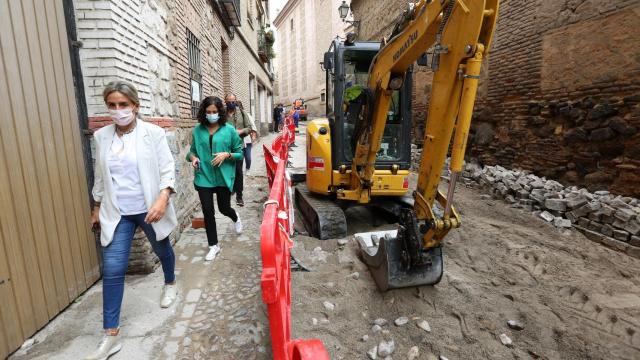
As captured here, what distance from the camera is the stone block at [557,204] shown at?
16.8 feet

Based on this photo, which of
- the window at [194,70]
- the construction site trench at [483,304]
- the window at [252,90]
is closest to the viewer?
the construction site trench at [483,304]

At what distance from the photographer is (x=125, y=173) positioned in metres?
2.29

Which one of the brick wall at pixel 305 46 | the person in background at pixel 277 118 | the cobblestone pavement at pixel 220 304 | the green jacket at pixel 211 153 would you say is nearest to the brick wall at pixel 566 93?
the cobblestone pavement at pixel 220 304

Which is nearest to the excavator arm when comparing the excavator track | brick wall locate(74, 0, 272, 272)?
the excavator track

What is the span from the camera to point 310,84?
103ft

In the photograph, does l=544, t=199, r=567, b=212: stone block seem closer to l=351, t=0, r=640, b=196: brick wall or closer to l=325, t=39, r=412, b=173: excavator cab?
l=351, t=0, r=640, b=196: brick wall

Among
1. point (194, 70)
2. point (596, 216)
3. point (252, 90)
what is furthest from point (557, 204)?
point (252, 90)

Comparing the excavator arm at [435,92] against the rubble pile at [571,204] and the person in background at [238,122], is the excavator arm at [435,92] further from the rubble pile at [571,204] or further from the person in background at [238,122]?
the rubble pile at [571,204]

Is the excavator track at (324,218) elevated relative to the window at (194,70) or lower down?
lower down

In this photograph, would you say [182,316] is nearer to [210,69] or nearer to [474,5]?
[474,5]

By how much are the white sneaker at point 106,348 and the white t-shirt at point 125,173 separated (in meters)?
0.85

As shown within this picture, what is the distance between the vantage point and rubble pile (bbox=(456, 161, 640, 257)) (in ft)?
13.9

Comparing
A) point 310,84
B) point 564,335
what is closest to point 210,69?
point 564,335

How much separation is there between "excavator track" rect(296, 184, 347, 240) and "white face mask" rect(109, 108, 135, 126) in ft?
8.54
